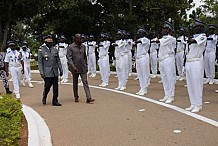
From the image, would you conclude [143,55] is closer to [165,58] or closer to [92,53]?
[165,58]

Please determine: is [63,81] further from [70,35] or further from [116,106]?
[70,35]

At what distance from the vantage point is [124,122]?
26.6 ft

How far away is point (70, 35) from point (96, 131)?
78.8 feet

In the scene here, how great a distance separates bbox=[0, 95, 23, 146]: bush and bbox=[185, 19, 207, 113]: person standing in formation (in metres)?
4.04

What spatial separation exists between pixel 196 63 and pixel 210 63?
5620 millimetres

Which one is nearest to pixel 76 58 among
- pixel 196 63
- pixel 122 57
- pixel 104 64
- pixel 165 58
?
pixel 165 58

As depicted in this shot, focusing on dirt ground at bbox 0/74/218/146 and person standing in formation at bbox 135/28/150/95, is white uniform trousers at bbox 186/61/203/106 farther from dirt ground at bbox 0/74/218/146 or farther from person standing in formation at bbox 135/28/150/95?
person standing in formation at bbox 135/28/150/95

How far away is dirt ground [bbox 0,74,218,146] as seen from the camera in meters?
6.59

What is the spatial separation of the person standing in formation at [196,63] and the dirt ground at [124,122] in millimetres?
396

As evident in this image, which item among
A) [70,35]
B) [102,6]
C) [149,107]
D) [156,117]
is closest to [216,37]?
[149,107]

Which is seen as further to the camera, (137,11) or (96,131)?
(137,11)

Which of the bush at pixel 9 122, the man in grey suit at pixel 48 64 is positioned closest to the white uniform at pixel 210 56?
the man in grey suit at pixel 48 64

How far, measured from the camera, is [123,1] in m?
26.1

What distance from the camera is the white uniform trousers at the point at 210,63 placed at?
14125 mm
